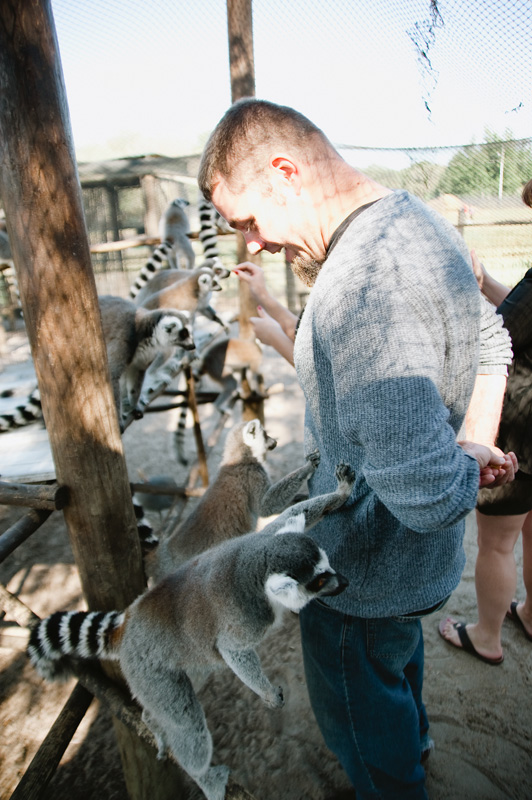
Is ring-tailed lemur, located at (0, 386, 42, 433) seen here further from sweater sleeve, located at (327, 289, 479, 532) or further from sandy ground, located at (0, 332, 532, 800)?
sweater sleeve, located at (327, 289, 479, 532)

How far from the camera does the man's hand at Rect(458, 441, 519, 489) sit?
0.98 meters

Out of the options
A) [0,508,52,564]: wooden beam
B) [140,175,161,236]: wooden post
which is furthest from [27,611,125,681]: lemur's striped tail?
[140,175,161,236]: wooden post

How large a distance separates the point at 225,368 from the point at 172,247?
7.35 ft

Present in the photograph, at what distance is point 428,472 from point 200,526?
198cm

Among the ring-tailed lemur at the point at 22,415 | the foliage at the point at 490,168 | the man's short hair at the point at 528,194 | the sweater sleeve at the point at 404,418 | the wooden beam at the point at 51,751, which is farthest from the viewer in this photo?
the foliage at the point at 490,168

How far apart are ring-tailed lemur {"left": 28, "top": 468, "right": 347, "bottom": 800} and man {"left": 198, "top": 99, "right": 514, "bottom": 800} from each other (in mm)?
214

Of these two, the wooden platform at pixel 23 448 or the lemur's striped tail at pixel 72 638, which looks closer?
the lemur's striped tail at pixel 72 638

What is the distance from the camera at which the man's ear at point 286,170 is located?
3.16 feet

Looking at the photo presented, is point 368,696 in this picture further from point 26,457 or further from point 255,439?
point 26,457

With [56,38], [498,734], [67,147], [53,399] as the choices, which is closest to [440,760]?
[498,734]

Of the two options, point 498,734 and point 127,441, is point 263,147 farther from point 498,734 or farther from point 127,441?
point 127,441

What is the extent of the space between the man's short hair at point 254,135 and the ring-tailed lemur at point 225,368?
3650 mm

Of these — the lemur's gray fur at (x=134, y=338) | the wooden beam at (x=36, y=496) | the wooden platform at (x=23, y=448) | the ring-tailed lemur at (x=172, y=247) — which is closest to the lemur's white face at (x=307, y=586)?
the wooden beam at (x=36, y=496)

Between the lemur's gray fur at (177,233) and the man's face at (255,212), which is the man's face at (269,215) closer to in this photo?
the man's face at (255,212)
